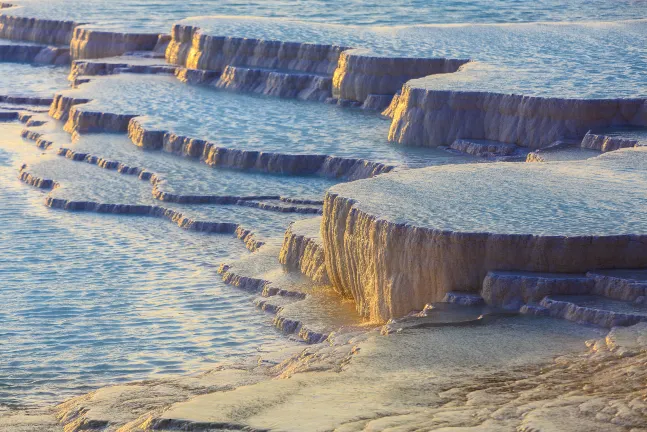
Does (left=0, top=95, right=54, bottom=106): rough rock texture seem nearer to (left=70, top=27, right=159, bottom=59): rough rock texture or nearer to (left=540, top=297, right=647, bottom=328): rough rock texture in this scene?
(left=70, top=27, right=159, bottom=59): rough rock texture

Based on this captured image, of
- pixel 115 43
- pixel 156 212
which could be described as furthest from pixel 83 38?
pixel 156 212

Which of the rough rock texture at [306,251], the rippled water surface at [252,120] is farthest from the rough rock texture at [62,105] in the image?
the rough rock texture at [306,251]

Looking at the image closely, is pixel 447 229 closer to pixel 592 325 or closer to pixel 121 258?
pixel 592 325

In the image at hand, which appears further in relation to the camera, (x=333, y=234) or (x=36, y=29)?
(x=36, y=29)

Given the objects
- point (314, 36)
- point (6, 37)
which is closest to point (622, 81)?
point (314, 36)

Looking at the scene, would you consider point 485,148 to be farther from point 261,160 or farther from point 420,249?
point 420,249

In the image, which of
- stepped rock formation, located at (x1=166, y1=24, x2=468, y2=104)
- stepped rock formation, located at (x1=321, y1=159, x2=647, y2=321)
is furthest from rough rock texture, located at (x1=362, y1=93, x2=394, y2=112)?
stepped rock formation, located at (x1=321, y1=159, x2=647, y2=321)
